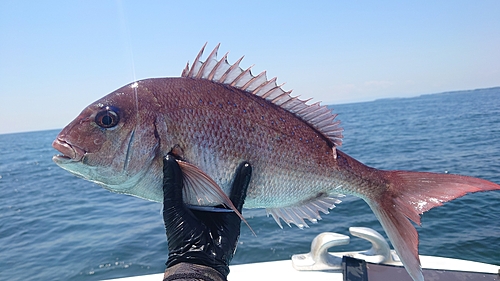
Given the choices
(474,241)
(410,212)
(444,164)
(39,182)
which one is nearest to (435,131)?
(444,164)

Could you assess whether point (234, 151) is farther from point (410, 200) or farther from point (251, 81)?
point (410, 200)

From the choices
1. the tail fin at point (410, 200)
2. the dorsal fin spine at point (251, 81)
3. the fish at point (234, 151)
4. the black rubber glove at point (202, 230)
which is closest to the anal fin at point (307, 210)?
the fish at point (234, 151)

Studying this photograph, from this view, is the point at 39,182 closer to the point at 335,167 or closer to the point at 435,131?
the point at 335,167

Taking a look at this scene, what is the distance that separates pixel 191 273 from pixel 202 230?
310 mm

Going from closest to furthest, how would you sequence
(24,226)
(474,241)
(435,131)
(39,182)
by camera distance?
(474,241)
(24,226)
(39,182)
(435,131)

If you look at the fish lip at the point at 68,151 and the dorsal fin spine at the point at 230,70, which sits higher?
the dorsal fin spine at the point at 230,70

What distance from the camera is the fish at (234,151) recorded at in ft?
6.58

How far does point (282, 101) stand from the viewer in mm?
2549

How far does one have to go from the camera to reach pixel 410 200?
237cm

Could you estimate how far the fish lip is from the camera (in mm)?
1923

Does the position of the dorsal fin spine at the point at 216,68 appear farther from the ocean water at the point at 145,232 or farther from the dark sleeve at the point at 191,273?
the ocean water at the point at 145,232

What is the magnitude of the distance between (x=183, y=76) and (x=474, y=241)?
24.7 ft

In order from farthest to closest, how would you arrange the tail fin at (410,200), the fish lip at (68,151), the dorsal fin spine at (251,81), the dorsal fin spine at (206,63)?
1. the dorsal fin spine at (251,81)
2. the dorsal fin spine at (206,63)
3. the tail fin at (410,200)
4. the fish lip at (68,151)

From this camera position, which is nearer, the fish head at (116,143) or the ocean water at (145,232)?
the fish head at (116,143)
